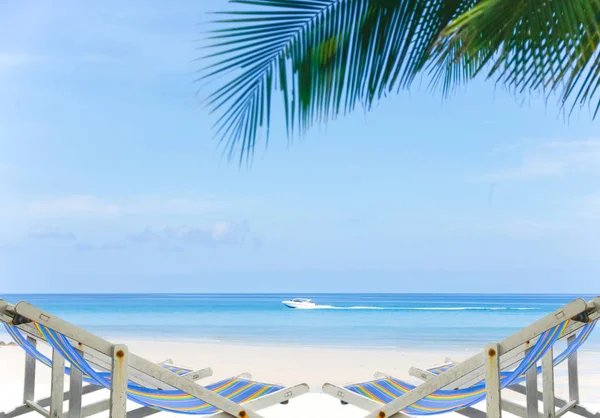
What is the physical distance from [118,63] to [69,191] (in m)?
8.66

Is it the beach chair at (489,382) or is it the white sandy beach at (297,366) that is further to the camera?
the white sandy beach at (297,366)

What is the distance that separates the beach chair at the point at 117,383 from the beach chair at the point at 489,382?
41 centimetres

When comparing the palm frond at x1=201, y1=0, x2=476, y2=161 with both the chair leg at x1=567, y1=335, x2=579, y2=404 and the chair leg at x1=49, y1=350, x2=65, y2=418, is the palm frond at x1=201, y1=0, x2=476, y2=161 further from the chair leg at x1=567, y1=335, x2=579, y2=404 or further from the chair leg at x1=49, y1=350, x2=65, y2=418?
the chair leg at x1=567, y1=335, x2=579, y2=404

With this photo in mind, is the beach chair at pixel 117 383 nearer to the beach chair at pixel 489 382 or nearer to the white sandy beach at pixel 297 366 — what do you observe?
the beach chair at pixel 489 382

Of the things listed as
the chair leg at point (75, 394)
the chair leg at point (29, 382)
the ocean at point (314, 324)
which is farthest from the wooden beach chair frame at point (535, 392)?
the ocean at point (314, 324)

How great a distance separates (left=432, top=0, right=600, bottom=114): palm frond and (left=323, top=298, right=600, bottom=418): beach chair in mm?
718

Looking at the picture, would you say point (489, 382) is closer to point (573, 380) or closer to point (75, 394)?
point (573, 380)

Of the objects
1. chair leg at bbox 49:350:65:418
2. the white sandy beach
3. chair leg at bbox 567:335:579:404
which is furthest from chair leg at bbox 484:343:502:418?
chair leg at bbox 49:350:65:418

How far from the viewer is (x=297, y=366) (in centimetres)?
1083

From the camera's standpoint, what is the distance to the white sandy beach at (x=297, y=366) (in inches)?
201

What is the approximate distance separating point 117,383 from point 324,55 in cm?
127

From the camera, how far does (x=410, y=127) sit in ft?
132

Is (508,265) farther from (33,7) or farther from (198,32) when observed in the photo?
(198,32)

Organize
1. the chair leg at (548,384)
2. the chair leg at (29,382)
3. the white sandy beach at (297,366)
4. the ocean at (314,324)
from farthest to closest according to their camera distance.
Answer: the ocean at (314,324) < the white sandy beach at (297,366) < the chair leg at (29,382) < the chair leg at (548,384)
